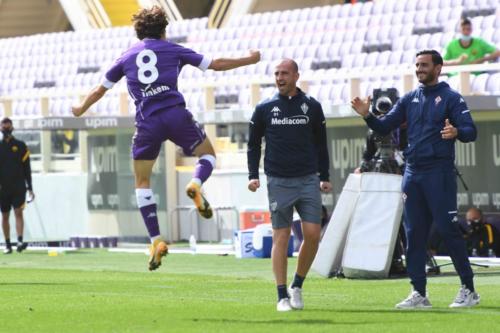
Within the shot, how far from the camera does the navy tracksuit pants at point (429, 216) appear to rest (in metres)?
10.6

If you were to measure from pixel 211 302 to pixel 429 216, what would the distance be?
1.95 metres

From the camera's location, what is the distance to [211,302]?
11500 millimetres

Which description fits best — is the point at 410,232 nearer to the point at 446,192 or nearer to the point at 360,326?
the point at 446,192

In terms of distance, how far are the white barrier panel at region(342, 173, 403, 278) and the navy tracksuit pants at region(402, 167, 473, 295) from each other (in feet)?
12.3

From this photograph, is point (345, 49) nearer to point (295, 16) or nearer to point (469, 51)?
point (295, 16)

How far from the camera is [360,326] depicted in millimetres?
9297

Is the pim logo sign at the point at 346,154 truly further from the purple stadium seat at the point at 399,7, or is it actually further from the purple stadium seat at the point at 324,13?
the purple stadium seat at the point at 324,13

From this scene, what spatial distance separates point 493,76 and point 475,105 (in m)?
2.83

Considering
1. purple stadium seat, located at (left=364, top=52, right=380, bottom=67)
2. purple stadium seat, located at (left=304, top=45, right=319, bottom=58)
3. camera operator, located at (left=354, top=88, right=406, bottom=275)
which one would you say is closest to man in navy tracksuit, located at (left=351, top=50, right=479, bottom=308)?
camera operator, located at (left=354, top=88, right=406, bottom=275)

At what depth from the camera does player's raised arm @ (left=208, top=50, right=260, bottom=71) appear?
434 inches

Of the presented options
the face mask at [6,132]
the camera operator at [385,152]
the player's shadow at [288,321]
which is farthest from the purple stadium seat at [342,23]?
the player's shadow at [288,321]

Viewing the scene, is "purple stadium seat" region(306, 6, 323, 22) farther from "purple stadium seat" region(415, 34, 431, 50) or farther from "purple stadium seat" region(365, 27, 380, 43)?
"purple stadium seat" region(415, 34, 431, 50)

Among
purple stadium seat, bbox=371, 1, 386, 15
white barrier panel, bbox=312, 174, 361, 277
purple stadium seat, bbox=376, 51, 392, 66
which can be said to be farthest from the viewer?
purple stadium seat, bbox=371, 1, 386, 15

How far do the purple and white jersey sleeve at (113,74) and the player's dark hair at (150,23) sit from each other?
281mm
